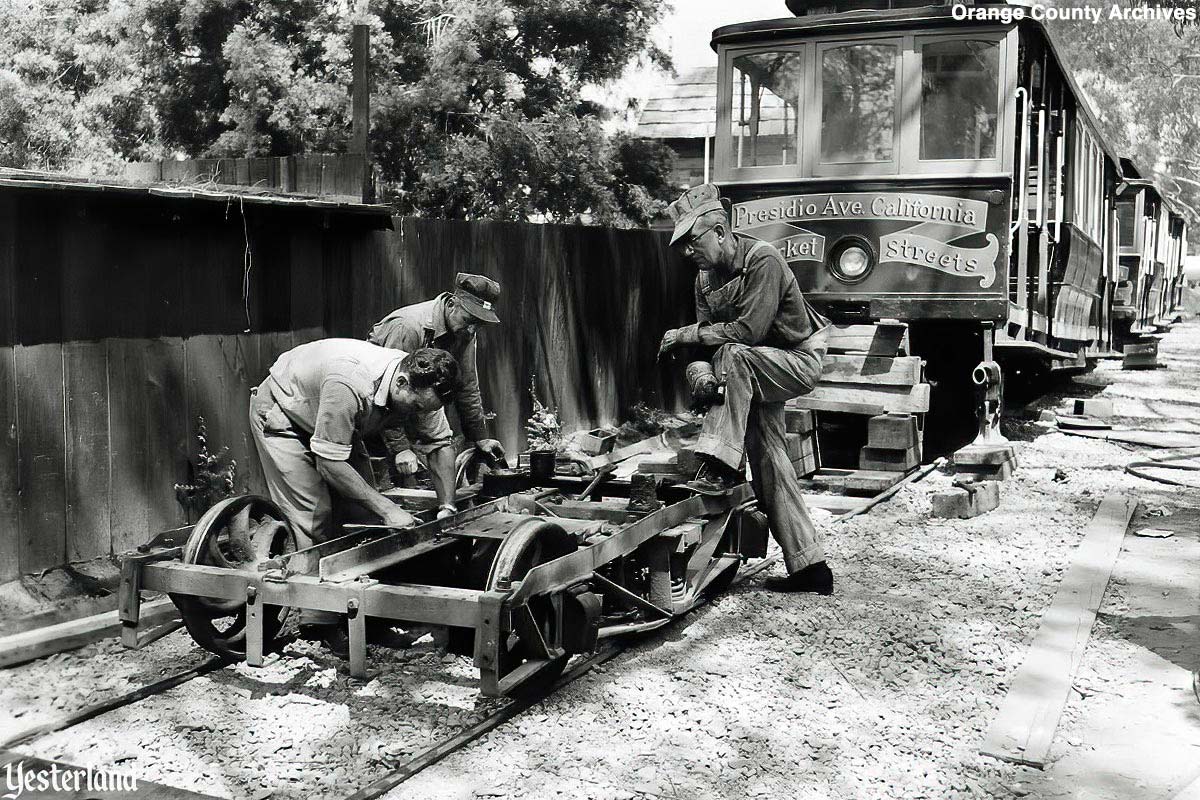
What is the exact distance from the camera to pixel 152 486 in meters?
6.62

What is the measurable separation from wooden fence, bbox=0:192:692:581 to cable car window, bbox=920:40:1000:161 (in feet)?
14.1

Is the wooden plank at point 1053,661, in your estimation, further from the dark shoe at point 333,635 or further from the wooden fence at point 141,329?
→ the wooden fence at point 141,329

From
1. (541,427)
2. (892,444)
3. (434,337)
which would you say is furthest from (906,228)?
(434,337)

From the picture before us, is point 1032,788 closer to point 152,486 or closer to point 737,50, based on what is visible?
point 152,486

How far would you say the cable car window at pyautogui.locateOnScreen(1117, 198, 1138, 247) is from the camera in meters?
21.7

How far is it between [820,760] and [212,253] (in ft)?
15.1

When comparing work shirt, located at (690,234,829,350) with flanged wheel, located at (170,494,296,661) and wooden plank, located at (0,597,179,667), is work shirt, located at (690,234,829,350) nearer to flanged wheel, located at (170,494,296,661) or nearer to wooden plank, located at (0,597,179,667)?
flanged wheel, located at (170,494,296,661)

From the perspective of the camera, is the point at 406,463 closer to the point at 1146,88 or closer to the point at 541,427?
the point at 541,427

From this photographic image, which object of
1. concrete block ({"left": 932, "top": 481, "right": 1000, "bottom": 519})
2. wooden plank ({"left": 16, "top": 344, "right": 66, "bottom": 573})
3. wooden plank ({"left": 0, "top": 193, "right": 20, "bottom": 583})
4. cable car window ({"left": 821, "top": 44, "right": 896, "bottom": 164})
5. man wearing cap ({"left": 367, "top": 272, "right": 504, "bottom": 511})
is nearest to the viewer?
wooden plank ({"left": 0, "top": 193, "right": 20, "bottom": 583})

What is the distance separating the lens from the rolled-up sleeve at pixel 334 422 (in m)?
5.12

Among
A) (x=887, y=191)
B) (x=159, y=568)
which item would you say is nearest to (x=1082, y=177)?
(x=887, y=191)

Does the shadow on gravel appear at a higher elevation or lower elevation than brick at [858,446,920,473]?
lower

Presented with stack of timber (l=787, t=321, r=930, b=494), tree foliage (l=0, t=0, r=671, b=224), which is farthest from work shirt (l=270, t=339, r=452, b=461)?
tree foliage (l=0, t=0, r=671, b=224)

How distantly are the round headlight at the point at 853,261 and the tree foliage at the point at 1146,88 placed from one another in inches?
1693
